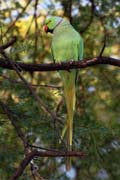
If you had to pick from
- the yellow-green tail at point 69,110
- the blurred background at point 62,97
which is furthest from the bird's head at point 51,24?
the yellow-green tail at point 69,110

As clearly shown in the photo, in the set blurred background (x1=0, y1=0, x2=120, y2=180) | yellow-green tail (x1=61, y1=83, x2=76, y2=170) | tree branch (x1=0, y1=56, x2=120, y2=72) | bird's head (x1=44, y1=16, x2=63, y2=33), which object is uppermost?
tree branch (x1=0, y1=56, x2=120, y2=72)

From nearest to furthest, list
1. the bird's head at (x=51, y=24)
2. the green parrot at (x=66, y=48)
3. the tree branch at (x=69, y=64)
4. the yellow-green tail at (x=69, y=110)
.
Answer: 1. the tree branch at (x=69, y=64)
2. the yellow-green tail at (x=69, y=110)
3. the green parrot at (x=66, y=48)
4. the bird's head at (x=51, y=24)

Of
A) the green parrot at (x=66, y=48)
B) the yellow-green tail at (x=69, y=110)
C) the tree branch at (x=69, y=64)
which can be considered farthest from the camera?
the green parrot at (x=66, y=48)

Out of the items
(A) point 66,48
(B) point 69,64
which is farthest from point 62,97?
(B) point 69,64

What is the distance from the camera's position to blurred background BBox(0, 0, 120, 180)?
2414 mm

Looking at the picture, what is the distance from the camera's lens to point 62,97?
242 cm

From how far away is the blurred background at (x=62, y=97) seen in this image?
2414 mm

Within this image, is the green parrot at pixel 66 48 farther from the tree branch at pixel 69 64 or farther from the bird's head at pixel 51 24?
the tree branch at pixel 69 64

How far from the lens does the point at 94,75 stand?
11.7ft

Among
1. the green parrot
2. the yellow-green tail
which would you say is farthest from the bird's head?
the yellow-green tail

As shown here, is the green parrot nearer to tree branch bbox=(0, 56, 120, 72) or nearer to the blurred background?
the blurred background

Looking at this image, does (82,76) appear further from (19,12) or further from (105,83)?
(19,12)

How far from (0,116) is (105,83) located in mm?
1373

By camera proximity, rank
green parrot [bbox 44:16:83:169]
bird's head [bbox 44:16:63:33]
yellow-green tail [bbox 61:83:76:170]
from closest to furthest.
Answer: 1. yellow-green tail [bbox 61:83:76:170]
2. green parrot [bbox 44:16:83:169]
3. bird's head [bbox 44:16:63:33]
